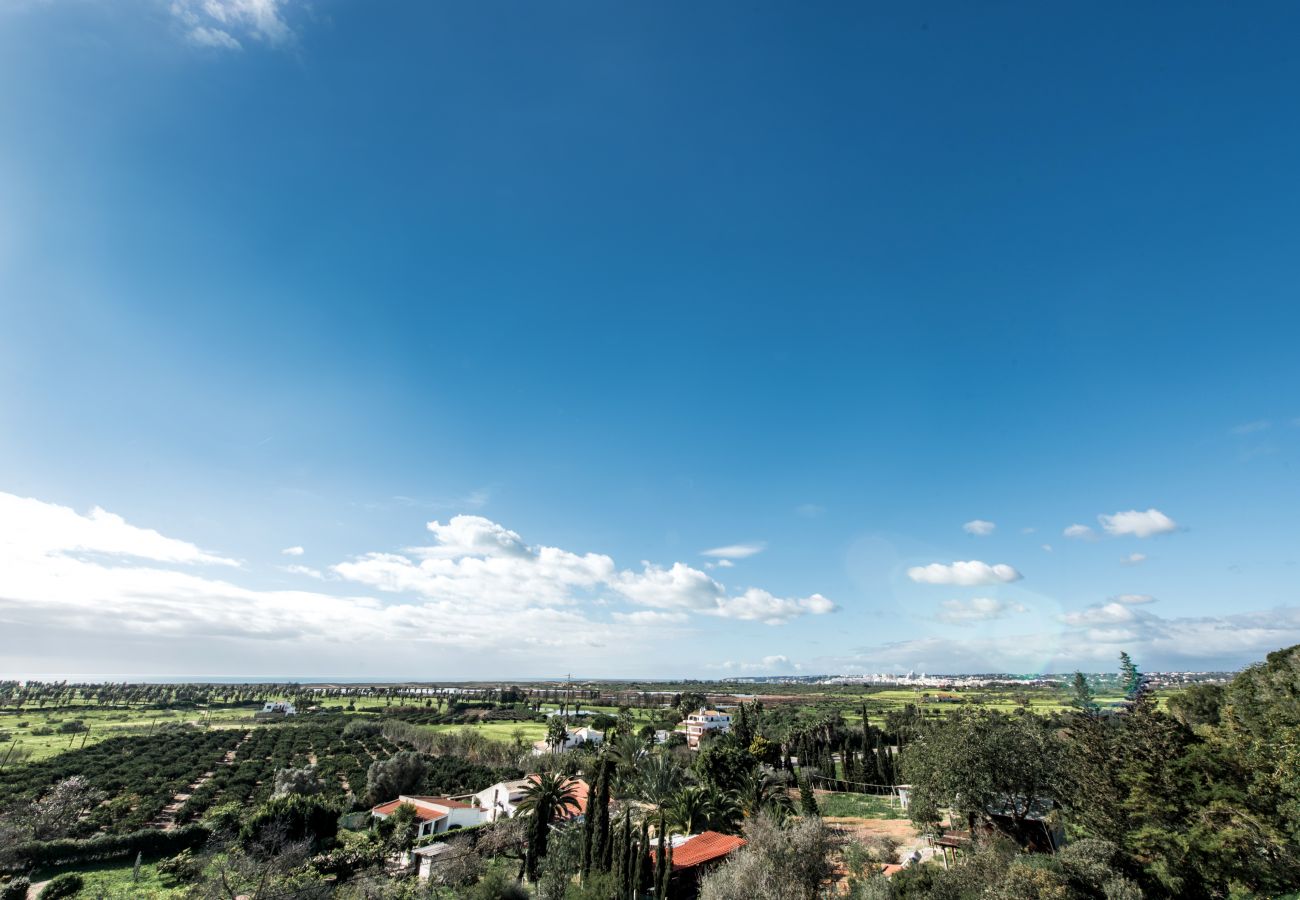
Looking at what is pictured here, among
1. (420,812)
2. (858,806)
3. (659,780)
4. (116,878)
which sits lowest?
(116,878)

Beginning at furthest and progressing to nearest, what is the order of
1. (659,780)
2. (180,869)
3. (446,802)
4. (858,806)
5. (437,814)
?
(858,806)
(446,802)
(437,814)
(659,780)
(180,869)

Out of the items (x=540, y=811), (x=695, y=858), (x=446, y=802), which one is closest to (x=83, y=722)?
(x=446, y=802)

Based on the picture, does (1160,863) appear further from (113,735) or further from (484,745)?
(113,735)

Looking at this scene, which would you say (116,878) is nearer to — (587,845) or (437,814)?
(437,814)

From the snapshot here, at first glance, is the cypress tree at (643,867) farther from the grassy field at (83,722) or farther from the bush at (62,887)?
the grassy field at (83,722)

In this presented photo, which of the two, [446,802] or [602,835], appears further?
[446,802]

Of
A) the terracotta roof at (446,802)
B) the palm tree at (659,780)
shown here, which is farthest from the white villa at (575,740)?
the palm tree at (659,780)

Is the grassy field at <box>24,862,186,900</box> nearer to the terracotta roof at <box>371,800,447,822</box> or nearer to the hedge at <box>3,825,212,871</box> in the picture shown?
the hedge at <box>3,825,212,871</box>
